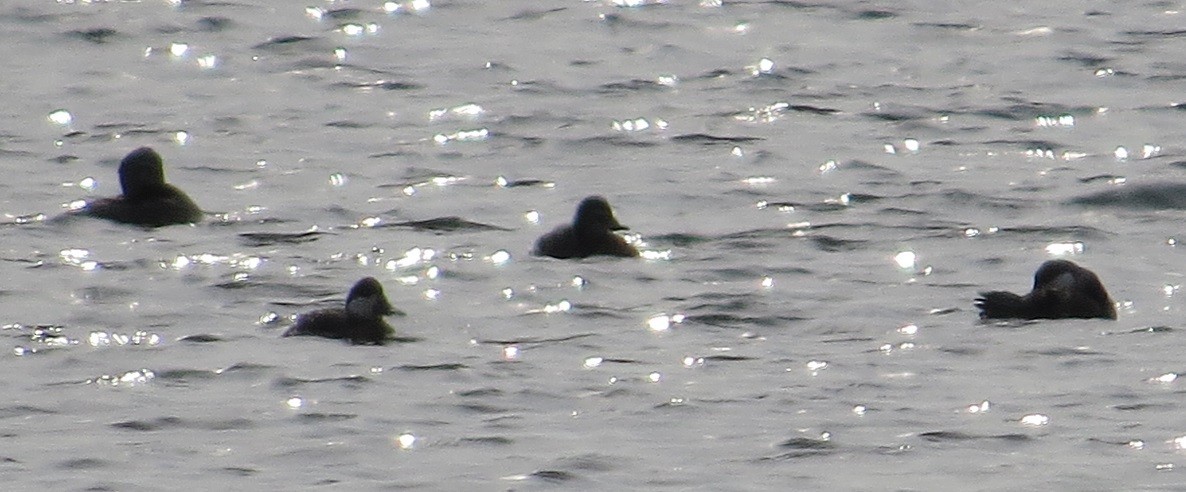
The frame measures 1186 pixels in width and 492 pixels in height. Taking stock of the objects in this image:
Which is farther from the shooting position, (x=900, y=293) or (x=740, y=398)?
(x=900, y=293)

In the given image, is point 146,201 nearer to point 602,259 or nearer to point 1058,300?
point 602,259

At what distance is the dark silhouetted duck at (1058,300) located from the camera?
14312 millimetres

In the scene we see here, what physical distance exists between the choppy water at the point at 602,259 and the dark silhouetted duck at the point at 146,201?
16 cm

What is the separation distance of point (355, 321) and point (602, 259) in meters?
2.45

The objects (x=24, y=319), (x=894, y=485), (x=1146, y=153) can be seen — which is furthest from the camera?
(x=1146, y=153)

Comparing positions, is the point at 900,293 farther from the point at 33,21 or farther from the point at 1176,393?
the point at 33,21

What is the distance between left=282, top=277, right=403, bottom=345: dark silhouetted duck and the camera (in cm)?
1371

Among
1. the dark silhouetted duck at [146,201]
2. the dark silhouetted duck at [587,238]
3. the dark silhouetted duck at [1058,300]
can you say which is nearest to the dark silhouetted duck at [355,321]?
the dark silhouetted duck at [587,238]

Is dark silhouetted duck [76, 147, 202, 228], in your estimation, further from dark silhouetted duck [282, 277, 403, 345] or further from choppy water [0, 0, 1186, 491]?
dark silhouetted duck [282, 277, 403, 345]

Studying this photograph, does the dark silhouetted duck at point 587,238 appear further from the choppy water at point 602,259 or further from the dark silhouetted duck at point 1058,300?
the dark silhouetted duck at point 1058,300

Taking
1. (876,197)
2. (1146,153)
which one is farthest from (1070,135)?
(876,197)

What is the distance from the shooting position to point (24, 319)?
14.4m

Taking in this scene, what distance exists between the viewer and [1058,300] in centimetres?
1438

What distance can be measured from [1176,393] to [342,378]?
11.6 ft
